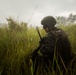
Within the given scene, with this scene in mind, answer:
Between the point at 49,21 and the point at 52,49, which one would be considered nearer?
the point at 52,49

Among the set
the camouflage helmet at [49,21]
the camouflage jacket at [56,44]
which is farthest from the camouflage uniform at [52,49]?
the camouflage helmet at [49,21]

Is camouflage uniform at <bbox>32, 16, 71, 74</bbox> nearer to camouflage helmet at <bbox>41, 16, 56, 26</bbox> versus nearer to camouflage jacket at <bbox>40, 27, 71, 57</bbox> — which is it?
camouflage jacket at <bbox>40, 27, 71, 57</bbox>

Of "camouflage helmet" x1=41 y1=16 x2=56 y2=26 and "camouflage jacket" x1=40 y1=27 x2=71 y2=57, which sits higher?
"camouflage helmet" x1=41 y1=16 x2=56 y2=26

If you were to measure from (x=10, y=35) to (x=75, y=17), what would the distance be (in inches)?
1138

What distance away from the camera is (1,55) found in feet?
9.59

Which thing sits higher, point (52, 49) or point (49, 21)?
point (49, 21)

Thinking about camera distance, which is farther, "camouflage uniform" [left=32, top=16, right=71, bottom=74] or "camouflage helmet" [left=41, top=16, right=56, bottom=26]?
"camouflage helmet" [left=41, top=16, right=56, bottom=26]

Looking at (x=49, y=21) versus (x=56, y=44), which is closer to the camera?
(x=56, y=44)

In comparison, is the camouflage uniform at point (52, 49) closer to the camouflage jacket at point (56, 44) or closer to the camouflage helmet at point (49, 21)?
the camouflage jacket at point (56, 44)

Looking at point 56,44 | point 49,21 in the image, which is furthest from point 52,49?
point 49,21

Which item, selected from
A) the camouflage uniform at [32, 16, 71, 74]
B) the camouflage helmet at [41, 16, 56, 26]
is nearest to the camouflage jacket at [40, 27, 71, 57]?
the camouflage uniform at [32, 16, 71, 74]

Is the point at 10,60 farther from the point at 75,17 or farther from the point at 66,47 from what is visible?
the point at 75,17

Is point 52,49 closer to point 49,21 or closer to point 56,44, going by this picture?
point 56,44

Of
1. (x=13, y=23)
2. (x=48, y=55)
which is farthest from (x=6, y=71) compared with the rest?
(x=13, y=23)
